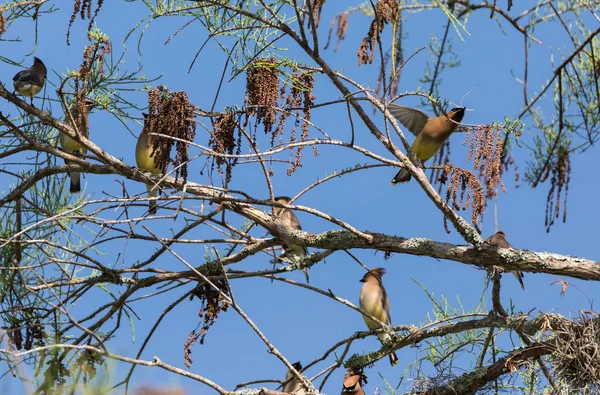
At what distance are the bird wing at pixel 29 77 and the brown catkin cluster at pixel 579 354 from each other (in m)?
3.73

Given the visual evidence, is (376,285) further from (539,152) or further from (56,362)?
(56,362)

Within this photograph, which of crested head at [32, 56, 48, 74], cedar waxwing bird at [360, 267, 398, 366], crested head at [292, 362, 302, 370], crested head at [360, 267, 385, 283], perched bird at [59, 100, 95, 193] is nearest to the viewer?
perched bird at [59, 100, 95, 193]

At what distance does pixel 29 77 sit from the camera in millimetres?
5766

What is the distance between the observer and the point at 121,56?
5.37 m

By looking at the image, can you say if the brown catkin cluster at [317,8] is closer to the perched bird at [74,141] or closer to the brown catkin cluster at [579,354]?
the brown catkin cluster at [579,354]

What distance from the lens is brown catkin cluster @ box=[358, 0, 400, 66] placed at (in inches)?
163

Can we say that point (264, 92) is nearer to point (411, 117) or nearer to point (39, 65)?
point (411, 117)

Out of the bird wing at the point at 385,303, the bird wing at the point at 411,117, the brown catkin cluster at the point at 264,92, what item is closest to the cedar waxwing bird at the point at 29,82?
the brown catkin cluster at the point at 264,92

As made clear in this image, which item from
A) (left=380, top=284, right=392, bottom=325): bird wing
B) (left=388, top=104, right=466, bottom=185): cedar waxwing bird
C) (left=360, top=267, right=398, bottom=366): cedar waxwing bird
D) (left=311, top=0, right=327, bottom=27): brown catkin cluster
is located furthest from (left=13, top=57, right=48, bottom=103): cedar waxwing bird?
(left=380, top=284, right=392, bottom=325): bird wing

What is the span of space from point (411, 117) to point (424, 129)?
41cm

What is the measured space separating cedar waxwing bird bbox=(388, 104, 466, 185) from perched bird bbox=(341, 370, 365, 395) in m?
1.46

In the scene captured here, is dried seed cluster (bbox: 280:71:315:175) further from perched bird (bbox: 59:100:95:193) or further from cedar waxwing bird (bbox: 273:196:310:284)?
perched bird (bbox: 59:100:95:193)

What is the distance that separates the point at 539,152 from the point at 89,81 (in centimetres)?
362

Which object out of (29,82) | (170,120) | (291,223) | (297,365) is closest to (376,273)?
(291,223)
